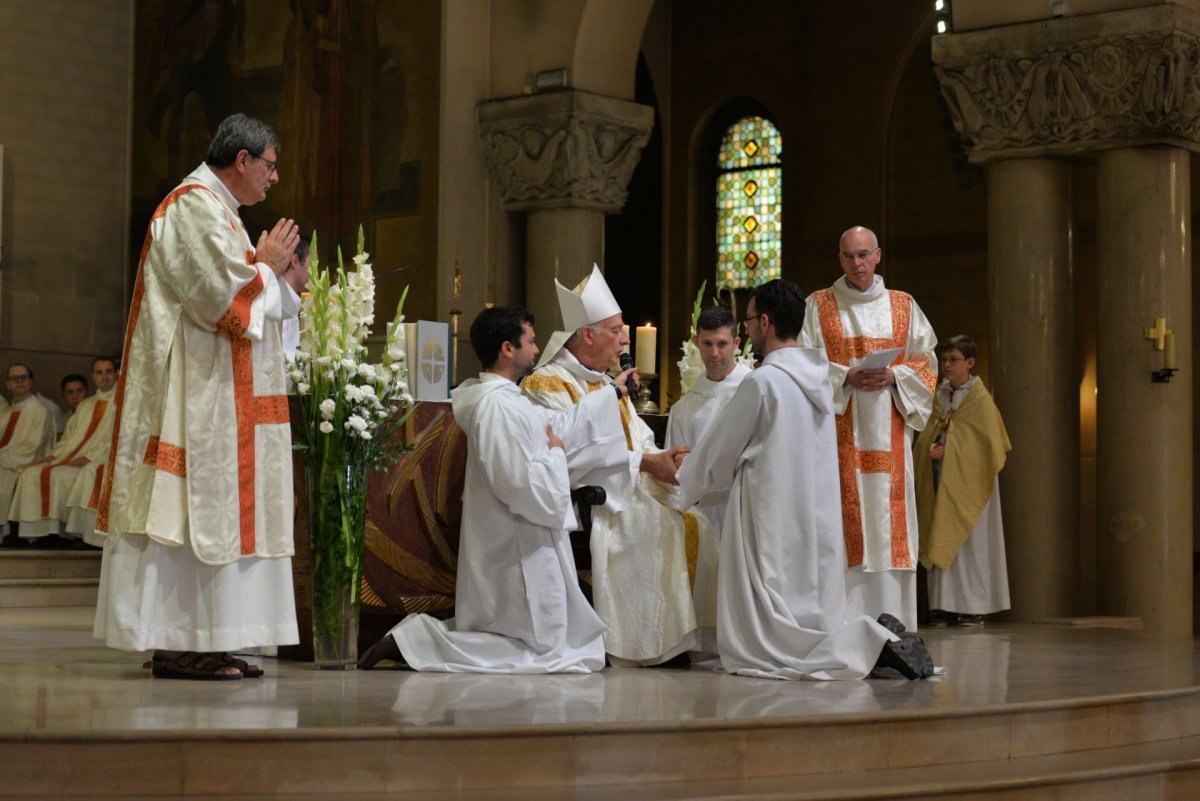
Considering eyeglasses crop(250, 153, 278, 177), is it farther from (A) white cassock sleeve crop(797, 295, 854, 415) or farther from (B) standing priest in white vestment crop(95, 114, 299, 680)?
(A) white cassock sleeve crop(797, 295, 854, 415)

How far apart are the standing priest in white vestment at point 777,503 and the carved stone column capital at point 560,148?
6.00m

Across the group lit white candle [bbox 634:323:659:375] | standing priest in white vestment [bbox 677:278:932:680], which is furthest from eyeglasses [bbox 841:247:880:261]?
standing priest in white vestment [bbox 677:278:932:680]

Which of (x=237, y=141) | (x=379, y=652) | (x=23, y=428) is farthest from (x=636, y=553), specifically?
(x=23, y=428)

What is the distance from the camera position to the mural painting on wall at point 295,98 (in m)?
13.0

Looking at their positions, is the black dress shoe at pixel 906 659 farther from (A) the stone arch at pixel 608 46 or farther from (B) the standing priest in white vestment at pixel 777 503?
(A) the stone arch at pixel 608 46

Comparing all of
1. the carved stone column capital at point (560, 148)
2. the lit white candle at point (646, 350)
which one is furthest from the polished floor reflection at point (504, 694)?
the carved stone column capital at point (560, 148)

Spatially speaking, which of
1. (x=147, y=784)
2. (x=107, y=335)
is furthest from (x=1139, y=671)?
(x=107, y=335)

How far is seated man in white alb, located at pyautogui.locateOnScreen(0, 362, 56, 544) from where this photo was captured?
13.3m

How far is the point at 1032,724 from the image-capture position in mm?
5309

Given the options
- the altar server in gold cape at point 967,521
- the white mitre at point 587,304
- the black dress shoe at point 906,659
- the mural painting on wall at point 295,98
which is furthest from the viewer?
the mural painting on wall at point 295,98

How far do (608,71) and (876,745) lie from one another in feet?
27.5

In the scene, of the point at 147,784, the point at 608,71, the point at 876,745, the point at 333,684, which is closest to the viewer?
the point at 147,784

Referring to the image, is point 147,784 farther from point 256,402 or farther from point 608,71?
point 608,71

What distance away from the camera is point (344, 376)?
6152 millimetres
